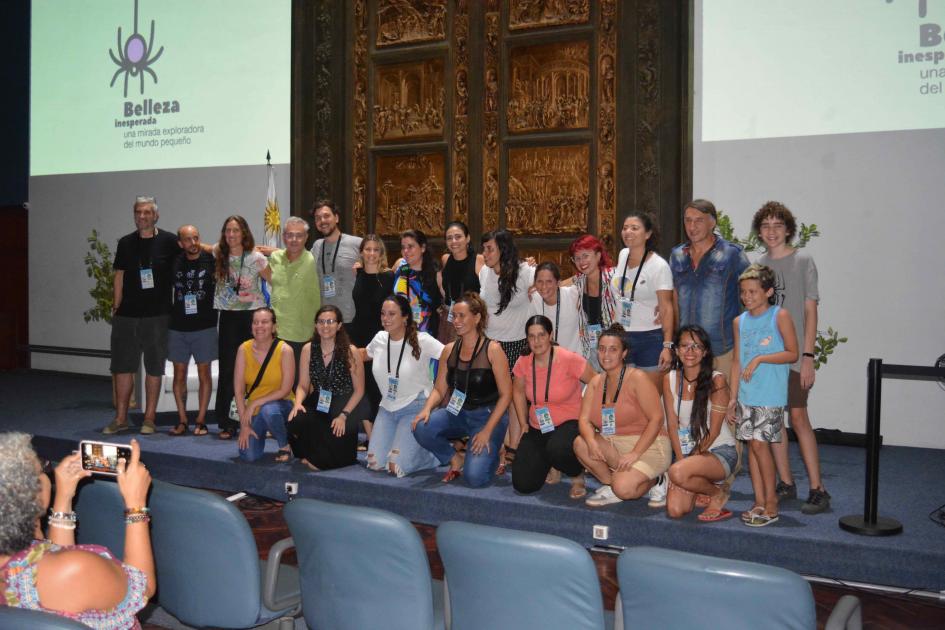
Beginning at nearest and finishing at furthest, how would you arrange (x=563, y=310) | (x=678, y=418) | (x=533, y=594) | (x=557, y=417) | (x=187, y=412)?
(x=533, y=594) → (x=678, y=418) → (x=557, y=417) → (x=563, y=310) → (x=187, y=412)

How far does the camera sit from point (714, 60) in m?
6.06

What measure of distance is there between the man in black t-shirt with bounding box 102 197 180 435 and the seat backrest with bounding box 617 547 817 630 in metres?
4.48

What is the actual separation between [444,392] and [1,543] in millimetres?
3031

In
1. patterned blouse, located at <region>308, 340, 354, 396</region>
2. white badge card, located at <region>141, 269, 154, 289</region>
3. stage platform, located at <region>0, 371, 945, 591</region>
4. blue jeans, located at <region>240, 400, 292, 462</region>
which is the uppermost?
white badge card, located at <region>141, 269, 154, 289</region>

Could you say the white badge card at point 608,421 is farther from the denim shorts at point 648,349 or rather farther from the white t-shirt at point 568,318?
the white t-shirt at point 568,318

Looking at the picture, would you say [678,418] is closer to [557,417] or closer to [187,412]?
[557,417]

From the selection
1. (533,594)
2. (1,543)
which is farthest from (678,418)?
(1,543)

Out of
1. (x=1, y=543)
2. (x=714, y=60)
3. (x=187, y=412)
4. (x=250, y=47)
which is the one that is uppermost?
(x=250, y=47)

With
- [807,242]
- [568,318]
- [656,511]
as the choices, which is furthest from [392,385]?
[807,242]

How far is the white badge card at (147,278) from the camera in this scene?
5660 mm

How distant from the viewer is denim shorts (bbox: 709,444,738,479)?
12.8 feet

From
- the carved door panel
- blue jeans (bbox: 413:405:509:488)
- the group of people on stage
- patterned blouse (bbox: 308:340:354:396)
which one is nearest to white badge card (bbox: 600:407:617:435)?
the group of people on stage

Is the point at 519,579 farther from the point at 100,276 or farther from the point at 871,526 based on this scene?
the point at 100,276

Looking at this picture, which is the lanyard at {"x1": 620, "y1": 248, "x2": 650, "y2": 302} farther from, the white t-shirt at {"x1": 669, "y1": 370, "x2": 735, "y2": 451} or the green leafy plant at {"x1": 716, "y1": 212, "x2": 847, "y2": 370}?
the green leafy plant at {"x1": 716, "y1": 212, "x2": 847, "y2": 370}
